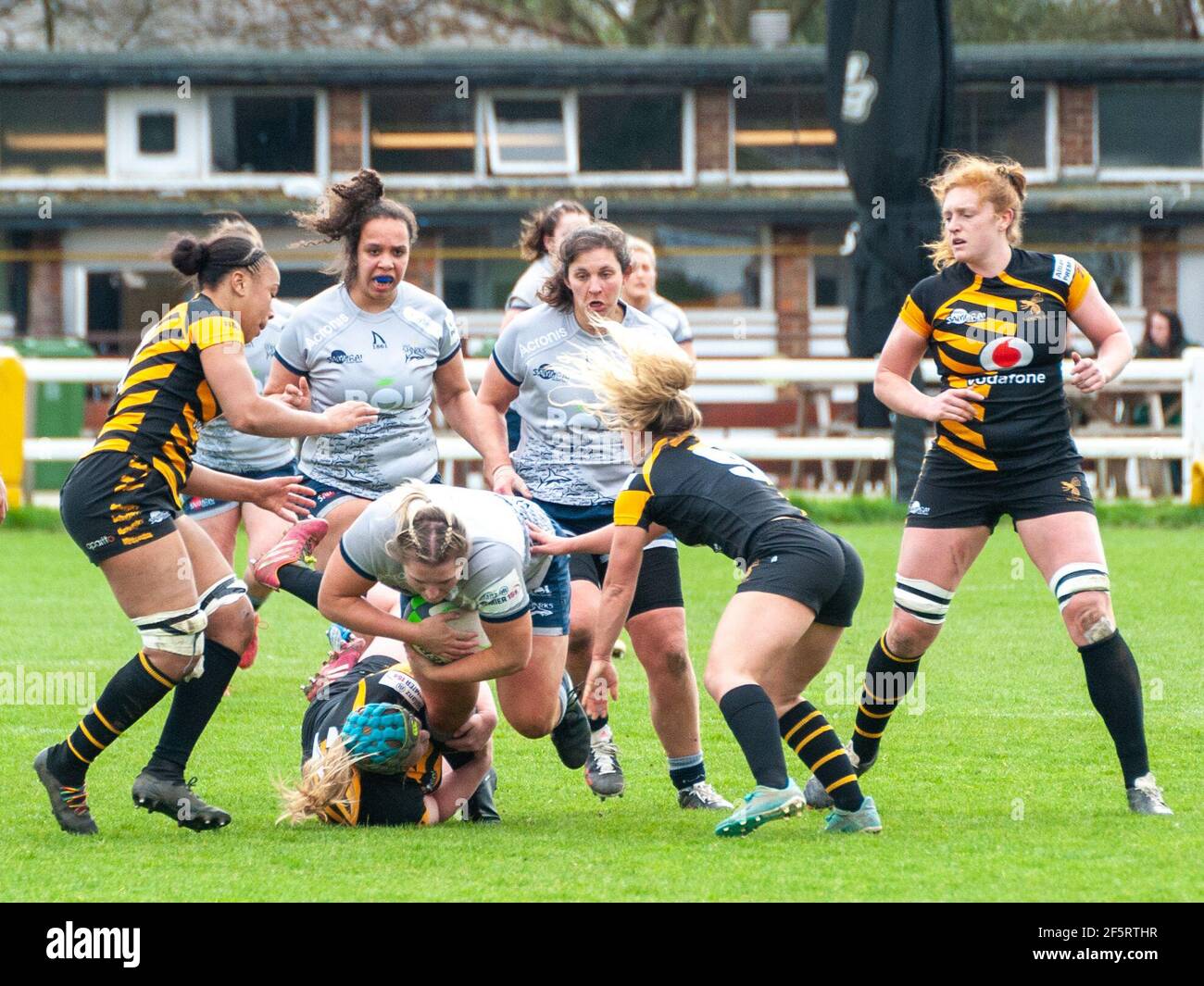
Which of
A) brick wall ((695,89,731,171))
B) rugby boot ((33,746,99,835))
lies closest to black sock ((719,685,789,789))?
rugby boot ((33,746,99,835))

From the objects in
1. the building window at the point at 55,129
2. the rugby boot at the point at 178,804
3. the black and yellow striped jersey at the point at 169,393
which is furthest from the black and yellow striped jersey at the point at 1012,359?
the building window at the point at 55,129

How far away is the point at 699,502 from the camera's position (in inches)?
213

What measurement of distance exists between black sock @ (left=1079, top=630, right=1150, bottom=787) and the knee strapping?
0.47 metres

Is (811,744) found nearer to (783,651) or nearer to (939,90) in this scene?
(783,651)

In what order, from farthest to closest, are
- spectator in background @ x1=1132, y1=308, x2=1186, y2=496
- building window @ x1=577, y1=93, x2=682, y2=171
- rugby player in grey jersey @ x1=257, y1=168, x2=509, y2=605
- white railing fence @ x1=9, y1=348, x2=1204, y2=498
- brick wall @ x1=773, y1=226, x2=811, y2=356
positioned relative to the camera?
building window @ x1=577, y1=93, x2=682, y2=171 → brick wall @ x1=773, y1=226, x2=811, y2=356 → spectator in background @ x1=1132, y1=308, x2=1186, y2=496 → white railing fence @ x1=9, y1=348, x2=1204, y2=498 → rugby player in grey jersey @ x1=257, y1=168, x2=509, y2=605

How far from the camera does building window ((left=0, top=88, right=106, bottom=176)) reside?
25.3 metres

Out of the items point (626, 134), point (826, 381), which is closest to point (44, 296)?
point (626, 134)

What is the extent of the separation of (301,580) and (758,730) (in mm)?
1727

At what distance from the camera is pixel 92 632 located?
9.29 metres

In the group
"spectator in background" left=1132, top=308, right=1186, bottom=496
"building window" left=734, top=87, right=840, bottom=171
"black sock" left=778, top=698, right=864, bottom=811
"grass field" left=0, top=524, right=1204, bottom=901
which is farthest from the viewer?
"building window" left=734, top=87, right=840, bottom=171

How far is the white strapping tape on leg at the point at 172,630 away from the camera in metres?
5.39

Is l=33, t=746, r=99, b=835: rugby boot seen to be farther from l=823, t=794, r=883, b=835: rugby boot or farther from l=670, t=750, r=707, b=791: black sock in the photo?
l=823, t=794, r=883, b=835: rugby boot
